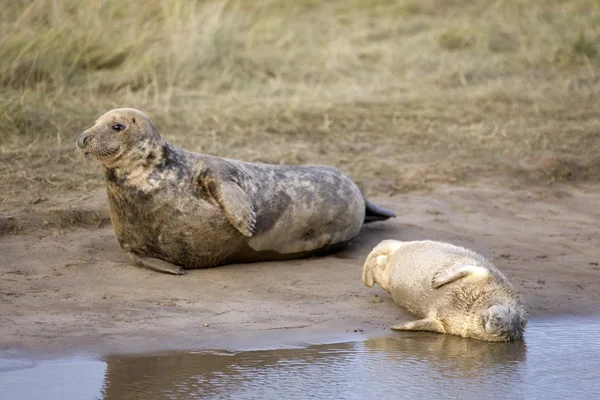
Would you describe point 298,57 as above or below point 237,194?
above

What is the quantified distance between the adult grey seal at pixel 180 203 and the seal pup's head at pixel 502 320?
144cm

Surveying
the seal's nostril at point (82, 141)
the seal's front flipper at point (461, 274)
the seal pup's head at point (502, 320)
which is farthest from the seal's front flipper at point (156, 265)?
the seal pup's head at point (502, 320)

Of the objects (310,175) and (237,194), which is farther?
(310,175)

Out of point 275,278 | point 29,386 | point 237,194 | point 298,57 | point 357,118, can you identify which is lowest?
point 29,386

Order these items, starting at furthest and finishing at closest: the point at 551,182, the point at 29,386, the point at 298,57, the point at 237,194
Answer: the point at 298,57
the point at 551,182
the point at 237,194
the point at 29,386

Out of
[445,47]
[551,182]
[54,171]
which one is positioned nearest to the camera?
[54,171]

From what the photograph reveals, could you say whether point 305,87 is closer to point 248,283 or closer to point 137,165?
point 137,165

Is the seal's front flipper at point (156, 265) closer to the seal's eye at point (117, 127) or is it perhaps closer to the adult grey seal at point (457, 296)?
the seal's eye at point (117, 127)

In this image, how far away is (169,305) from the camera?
17.3 feet

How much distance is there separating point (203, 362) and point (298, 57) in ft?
21.6

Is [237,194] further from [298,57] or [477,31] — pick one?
[477,31]

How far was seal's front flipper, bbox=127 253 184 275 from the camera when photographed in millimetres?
5746

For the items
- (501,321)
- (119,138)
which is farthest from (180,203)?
(501,321)

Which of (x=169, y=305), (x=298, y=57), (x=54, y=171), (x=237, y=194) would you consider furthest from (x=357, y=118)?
(x=169, y=305)
